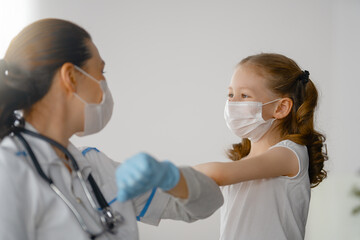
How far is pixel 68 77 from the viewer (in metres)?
1.08

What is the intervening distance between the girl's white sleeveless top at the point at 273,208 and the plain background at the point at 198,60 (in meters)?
1.50

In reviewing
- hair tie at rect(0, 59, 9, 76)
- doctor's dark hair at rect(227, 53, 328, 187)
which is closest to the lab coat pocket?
hair tie at rect(0, 59, 9, 76)

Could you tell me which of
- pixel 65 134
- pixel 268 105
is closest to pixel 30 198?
pixel 65 134

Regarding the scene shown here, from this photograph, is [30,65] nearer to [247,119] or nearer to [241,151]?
[247,119]

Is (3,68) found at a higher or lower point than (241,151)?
higher

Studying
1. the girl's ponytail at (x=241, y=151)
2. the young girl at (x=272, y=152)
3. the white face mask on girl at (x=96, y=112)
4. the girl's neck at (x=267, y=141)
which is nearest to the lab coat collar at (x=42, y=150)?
the white face mask on girl at (x=96, y=112)

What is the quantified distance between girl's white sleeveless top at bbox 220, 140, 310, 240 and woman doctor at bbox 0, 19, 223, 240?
1.17ft

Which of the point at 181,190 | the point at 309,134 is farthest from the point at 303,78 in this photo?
the point at 181,190

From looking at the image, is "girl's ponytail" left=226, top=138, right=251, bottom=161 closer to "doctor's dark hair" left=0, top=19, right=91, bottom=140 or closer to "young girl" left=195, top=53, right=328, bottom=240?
"young girl" left=195, top=53, right=328, bottom=240

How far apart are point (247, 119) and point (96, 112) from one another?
733mm

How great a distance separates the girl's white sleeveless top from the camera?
1.53 metres

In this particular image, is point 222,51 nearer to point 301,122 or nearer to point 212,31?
point 212,31

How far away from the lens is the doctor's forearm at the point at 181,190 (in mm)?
1041

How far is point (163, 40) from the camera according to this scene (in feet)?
10.5
